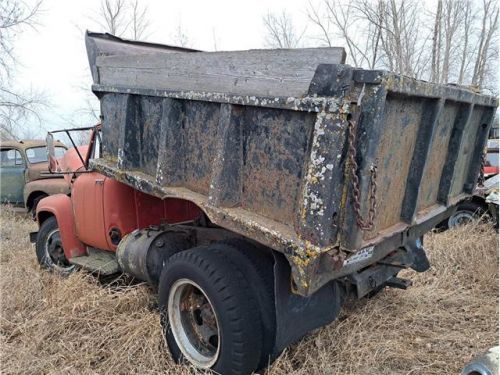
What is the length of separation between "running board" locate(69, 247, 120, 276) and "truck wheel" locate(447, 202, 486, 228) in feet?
16.7

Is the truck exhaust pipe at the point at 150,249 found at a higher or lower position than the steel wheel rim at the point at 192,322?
higher

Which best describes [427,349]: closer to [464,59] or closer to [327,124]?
[327,124]

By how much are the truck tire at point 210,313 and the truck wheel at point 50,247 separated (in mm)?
2320

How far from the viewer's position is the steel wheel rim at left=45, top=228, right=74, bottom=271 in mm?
5130

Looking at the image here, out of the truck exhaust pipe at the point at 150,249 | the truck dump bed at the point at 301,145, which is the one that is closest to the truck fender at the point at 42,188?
the truck exhaust pipe at the point at 150,249

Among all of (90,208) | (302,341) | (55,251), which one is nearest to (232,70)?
(302,341)

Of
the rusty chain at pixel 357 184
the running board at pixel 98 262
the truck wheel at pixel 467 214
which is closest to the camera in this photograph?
the rusty chain at pixel 357 184

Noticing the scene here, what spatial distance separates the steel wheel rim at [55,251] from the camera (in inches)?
202

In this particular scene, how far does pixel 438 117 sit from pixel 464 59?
21443 mm

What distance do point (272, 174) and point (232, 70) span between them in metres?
0.70

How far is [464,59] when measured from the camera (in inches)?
842

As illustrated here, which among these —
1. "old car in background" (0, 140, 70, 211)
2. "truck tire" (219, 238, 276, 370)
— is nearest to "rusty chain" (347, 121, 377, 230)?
"truck tire" (219, 238, 276, 370)

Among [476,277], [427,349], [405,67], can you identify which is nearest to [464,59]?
[405,67]

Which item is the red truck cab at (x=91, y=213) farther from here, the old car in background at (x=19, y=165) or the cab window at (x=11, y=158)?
the cab window at (x=11, y=158)
